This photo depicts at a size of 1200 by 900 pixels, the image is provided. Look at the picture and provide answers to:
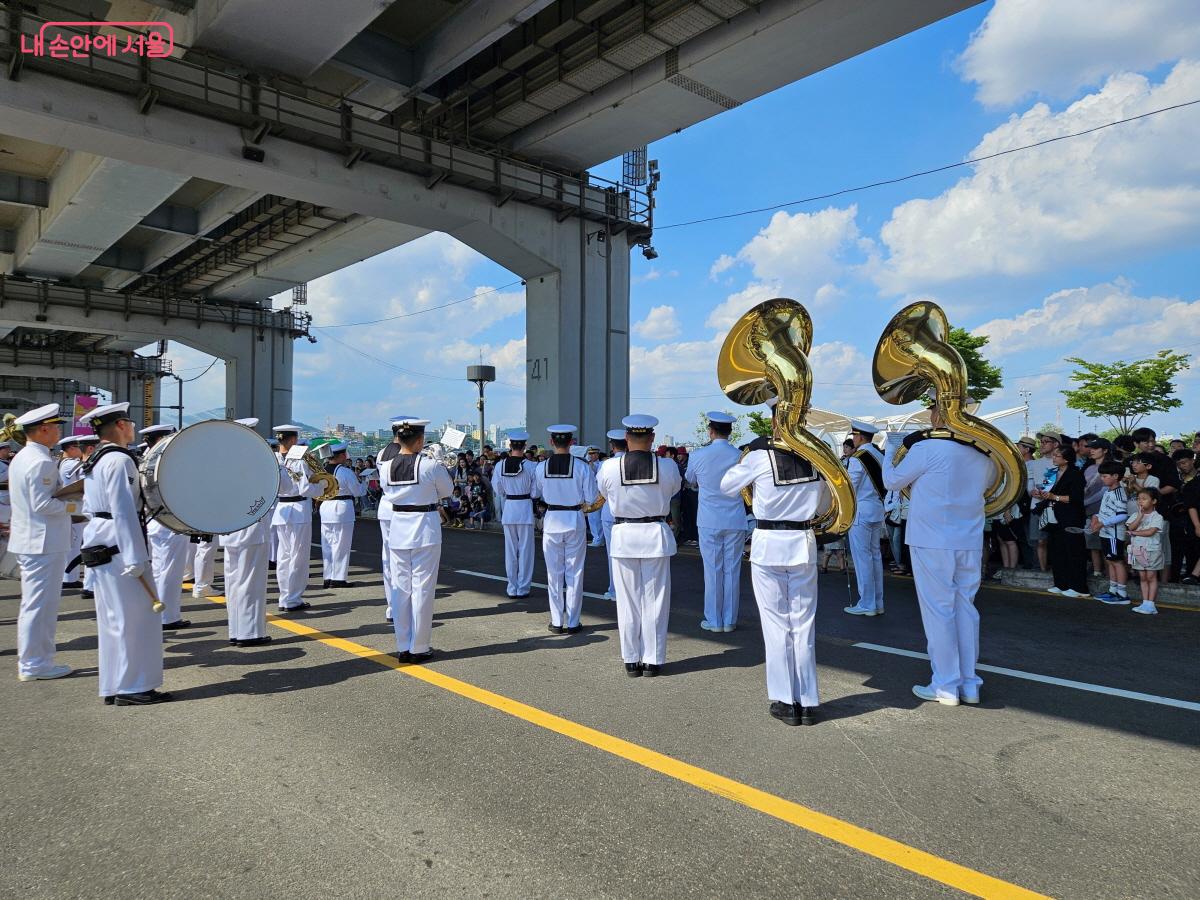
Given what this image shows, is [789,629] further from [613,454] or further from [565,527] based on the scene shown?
[613,454]

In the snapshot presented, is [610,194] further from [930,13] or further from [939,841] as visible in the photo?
[939,841]

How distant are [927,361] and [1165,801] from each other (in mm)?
2786

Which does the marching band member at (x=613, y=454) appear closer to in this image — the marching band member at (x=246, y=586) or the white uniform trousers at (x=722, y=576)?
the white uniform trousers at (x=722, y=576)

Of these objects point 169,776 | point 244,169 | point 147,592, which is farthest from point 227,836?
point 244,169

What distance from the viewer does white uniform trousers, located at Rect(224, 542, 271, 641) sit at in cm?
675

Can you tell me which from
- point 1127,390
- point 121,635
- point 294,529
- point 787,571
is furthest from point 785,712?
point 1127,390

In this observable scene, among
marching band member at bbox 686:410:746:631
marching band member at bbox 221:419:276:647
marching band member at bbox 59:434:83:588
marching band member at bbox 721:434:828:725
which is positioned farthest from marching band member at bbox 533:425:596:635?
marching band member at bbox 59:434:83:588

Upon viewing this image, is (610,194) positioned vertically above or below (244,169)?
above

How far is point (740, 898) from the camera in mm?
2742

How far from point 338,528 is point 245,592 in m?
3.27

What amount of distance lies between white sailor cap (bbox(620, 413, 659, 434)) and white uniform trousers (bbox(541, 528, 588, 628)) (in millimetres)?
1860

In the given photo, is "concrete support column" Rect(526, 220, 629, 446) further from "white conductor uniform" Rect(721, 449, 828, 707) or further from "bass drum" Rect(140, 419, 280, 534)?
"white conductor uniform" Rect(721, 449, 828, 707)

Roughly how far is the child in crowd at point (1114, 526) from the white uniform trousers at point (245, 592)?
878cm

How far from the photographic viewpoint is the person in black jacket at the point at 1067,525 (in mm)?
8648
